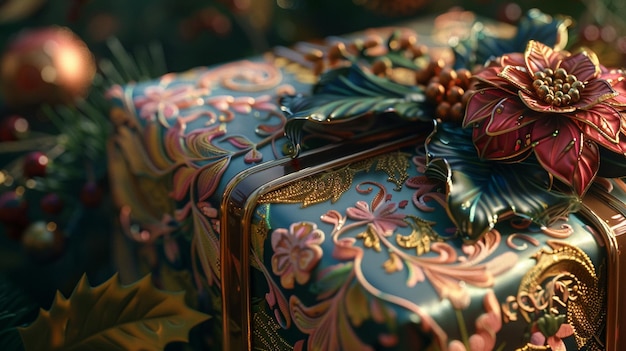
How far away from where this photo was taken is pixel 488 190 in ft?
1.60

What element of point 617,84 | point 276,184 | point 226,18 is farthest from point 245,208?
point 226,18

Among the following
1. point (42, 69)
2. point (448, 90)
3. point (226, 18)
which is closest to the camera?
point (448, 90)

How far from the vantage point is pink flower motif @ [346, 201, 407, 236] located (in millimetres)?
479

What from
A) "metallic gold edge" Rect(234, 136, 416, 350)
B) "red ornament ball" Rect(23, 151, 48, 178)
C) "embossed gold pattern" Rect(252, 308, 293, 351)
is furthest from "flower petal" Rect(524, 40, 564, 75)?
"red ornament ball" Rect(23, 151, 48, 178)

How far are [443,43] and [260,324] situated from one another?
38 cm

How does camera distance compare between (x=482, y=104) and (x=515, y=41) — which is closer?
(x=482, y=104)

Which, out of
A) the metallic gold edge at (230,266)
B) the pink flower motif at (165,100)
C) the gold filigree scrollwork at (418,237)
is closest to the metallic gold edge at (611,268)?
the gold filigree scrollwork at (418,237)

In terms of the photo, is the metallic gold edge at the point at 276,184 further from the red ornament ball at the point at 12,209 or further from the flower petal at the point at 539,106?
the red ornament ball at the point at 12,209

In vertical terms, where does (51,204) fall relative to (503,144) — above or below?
below

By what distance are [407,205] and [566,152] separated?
10 centimetres

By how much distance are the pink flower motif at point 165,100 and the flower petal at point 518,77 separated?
0.27m

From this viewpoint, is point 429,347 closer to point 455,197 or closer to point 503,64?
point 455,197

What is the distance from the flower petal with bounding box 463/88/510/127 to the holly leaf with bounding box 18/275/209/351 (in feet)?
0.74

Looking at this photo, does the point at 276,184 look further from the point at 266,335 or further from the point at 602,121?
the point at 602,121
